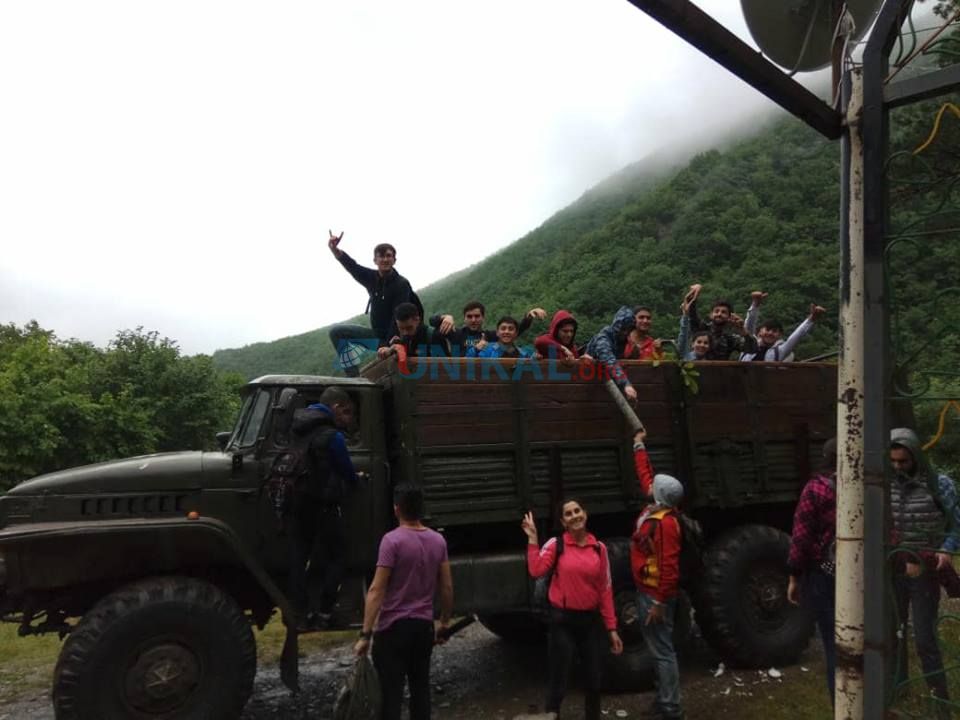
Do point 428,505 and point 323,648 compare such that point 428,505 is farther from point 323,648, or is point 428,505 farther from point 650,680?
point 323,648

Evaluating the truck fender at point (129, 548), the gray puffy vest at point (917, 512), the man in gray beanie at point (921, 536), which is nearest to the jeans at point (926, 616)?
the man in gray beanie at point (921, 536)

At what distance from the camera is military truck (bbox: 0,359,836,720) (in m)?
4.24

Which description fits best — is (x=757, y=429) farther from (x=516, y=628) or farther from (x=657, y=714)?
(x=516, y=628)

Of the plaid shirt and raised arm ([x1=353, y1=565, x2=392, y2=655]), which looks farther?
the plaid shirt

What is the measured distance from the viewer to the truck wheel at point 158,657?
4000 millimetres

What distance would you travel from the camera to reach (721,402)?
19.7 feet

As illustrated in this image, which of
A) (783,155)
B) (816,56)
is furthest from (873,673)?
(783,155)

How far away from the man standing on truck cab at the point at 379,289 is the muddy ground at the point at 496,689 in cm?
262

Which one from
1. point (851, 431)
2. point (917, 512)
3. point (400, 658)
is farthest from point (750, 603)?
point (851, 431)

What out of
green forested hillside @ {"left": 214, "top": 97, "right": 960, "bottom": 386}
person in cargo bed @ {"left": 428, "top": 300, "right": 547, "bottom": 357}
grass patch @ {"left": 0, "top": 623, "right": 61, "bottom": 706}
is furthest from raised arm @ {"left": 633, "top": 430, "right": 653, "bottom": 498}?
green forested hillside @ {"left": 214, "top": 97, "right": 960, "bottom": 386}

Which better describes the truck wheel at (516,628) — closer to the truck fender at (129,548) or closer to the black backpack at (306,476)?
the truck fender at (129,548)

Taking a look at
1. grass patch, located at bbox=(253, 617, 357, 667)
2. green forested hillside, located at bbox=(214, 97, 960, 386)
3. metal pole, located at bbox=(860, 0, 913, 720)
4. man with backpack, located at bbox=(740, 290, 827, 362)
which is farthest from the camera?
green forested hillside, located at bbox=(214, 97, 960, 386)

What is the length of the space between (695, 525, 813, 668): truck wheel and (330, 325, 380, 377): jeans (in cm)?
332

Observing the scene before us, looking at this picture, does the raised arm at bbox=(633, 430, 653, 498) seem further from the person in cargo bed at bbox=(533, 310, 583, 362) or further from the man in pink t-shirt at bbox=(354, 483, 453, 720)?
the man in pink t-shirt at bbox=(354, 483, 453, 720)
